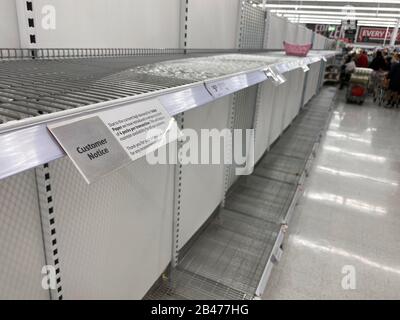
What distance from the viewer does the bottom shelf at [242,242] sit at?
1.84m

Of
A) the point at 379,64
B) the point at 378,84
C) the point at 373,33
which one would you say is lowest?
the point at 378,84

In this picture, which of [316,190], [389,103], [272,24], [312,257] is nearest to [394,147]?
[316,190]

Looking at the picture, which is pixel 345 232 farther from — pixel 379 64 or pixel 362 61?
pixel 379 64

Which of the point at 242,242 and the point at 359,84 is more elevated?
the point at 359,84

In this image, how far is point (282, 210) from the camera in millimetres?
2771

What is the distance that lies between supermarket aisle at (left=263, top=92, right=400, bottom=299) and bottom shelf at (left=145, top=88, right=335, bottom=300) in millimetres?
135

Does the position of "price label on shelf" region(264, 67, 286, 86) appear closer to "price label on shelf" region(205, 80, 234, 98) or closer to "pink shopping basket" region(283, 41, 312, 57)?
"price label on shelf" region(205, 80, 234, 98)

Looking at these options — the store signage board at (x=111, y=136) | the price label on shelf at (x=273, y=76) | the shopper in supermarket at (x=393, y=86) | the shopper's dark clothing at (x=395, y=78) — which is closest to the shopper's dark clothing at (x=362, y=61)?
the shopper in supermarket at (x=393, y=86)

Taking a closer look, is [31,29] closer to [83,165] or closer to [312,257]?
[83,165]

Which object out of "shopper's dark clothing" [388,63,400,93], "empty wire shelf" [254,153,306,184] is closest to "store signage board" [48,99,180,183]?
"empty wire shelf" [254,153,306,184]

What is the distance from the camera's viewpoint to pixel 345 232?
2576 millimetres

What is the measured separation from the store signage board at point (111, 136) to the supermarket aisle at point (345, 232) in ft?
5.24

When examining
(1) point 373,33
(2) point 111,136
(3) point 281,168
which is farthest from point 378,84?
(1) point 373,33

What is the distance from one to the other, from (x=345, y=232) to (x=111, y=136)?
255cm
